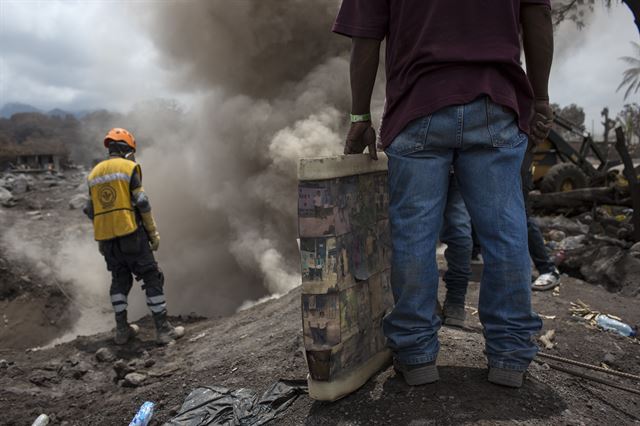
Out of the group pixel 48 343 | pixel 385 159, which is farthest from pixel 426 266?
pixel 48 343

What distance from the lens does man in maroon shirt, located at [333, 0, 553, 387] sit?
1576 millimetres

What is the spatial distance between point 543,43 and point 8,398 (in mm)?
3810

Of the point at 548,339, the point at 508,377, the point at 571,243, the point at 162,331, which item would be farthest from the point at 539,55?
the point at 571,243

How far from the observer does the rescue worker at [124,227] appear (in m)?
4.00

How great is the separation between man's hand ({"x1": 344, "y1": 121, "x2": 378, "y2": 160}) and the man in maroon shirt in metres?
0.02

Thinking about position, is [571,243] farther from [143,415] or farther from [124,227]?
[143,415]

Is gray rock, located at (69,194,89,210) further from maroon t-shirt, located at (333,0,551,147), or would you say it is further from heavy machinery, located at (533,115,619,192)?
heavy machinery, located at (533,115,619,192)

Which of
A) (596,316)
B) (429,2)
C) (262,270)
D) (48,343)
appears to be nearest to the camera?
(429,2)

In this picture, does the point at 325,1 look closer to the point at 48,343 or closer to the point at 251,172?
the point at 251,172

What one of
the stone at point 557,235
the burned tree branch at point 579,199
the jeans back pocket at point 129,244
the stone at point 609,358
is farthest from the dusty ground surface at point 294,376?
the burned tree branch at point 579,199

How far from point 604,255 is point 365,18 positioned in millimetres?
4586

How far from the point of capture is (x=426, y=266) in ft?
5.58

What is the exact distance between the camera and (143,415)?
2.24m

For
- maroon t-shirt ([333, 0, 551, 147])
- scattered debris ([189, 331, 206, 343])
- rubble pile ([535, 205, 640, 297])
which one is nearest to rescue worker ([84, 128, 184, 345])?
scattered debris ([189, 331, 206, 343])
